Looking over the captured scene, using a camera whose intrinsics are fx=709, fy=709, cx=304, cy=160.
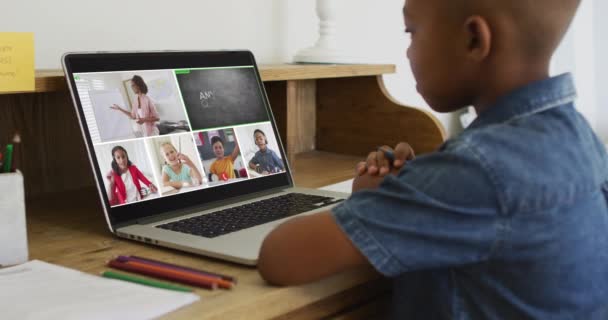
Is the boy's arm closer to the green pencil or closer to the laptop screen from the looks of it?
the green pencil

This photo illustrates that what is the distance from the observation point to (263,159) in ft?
3.66

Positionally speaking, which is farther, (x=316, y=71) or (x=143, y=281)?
(x=316, y=71)

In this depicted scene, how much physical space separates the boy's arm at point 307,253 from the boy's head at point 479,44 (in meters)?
0.20

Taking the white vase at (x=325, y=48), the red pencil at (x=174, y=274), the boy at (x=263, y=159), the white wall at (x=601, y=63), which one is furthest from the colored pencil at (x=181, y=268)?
the white wall at (x=601, y=63)

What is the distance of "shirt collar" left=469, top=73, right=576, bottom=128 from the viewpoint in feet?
2.27

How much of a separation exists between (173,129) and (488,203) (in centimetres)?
53

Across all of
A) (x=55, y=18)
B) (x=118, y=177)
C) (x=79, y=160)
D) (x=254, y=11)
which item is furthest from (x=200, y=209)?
(x=254, y=11)

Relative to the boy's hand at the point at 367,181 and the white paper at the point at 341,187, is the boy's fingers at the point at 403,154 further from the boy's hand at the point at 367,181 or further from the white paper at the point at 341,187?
the white paper at the point at 341,187

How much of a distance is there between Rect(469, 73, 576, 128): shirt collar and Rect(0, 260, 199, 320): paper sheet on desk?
1.15ft

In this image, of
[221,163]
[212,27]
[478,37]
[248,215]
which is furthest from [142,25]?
[478,37]

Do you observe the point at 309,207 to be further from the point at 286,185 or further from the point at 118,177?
the point at 118,177

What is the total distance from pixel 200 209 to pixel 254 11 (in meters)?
0.67

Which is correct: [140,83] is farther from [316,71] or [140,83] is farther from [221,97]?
[316,71]

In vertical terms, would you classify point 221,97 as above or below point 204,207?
above
